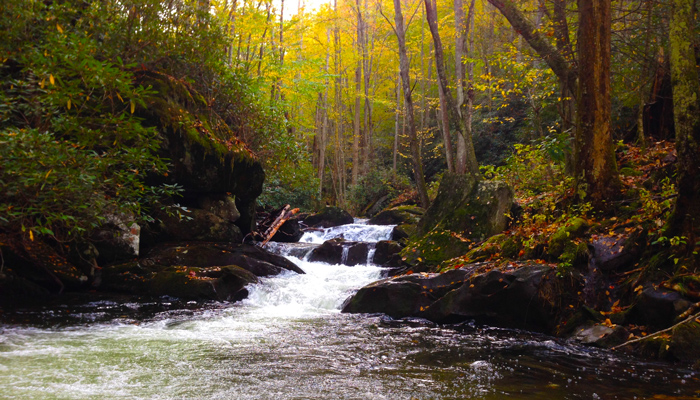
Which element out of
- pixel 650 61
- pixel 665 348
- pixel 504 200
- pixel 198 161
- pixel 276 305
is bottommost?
pixel 276 305

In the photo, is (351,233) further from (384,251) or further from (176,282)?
(176,282)

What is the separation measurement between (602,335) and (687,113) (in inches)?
103

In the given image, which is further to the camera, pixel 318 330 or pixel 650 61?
pixel 650 61

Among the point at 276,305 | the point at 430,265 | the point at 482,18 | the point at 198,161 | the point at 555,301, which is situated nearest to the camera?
the point at 555,301

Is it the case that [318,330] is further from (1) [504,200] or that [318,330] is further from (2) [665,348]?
(1) [504,200]

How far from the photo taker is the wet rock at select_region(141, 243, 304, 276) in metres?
9.38

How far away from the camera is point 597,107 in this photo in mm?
6719

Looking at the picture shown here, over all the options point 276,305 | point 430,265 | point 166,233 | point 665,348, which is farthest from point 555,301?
point 166,233

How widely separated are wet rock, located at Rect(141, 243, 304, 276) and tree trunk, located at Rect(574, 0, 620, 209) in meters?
6.61

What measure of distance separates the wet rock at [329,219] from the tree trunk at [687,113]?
1383 centimetres

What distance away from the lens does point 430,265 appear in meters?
8.82

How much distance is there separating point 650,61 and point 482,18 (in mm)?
19933

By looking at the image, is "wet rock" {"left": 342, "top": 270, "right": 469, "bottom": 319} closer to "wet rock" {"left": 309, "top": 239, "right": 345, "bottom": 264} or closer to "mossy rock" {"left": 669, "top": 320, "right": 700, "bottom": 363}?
"mossy rock" {"left": 669, "top": 320, "right": 700, "bottom": 363}

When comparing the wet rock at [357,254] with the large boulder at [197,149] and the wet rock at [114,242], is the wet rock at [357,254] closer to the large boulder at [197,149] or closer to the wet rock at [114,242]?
the large boulder at [197,149]
